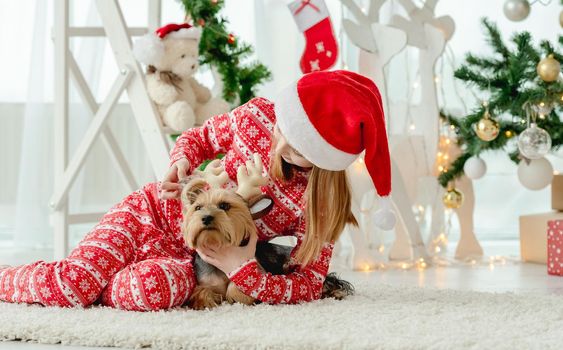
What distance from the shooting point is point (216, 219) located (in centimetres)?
151

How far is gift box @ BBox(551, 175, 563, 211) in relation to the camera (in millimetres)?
2798

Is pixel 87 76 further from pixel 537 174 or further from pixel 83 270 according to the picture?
pixel 83 270

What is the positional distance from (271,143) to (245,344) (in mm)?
502

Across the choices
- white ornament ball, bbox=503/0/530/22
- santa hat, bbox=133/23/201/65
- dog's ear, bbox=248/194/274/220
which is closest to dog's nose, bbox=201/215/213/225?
dog's ear, bbox=248/194/274/220

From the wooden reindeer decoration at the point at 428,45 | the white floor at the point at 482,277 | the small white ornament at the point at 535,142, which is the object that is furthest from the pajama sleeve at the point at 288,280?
the wooden reindeer decoration at the point at 428,45

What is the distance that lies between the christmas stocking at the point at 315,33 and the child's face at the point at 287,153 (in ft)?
3.45

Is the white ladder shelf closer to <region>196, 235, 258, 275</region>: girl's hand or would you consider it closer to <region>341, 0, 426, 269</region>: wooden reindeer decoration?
<region>341, 0, 426, 269</region>: wooden reindeer decoration

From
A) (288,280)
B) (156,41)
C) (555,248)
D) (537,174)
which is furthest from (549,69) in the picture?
(288,280)

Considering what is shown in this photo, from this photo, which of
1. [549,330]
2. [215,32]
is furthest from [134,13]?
[549,330]

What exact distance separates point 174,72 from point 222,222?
1.06m

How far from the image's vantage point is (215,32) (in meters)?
2.63

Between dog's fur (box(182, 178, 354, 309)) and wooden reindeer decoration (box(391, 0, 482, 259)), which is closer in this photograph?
dog's fur (box(182, 178, 354, 309))

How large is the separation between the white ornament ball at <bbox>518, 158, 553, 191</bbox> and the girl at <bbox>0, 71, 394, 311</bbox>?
1014 millimetres

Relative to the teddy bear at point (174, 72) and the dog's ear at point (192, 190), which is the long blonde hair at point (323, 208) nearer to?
the dog's ear at point (192, 190)
